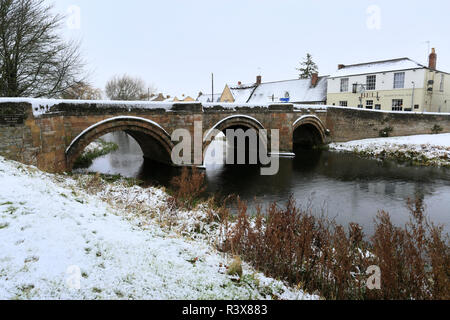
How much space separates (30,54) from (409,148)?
79.1 feet

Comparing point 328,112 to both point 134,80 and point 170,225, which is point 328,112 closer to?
point 170,225

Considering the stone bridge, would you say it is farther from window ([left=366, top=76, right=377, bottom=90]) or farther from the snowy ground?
window ([left=366, top=76, right=377, bottom=90])

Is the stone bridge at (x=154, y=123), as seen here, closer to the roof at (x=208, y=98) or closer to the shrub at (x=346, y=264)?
the shrub at (x=346, y=264)

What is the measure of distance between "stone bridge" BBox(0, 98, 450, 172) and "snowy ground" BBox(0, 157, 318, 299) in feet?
14.1

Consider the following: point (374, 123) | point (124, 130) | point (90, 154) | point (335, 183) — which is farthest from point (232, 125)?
point (374, 123)

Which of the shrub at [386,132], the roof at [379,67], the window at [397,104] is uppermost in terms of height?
the roof at [379,67]

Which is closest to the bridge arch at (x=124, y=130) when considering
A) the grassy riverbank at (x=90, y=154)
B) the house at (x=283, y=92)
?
the grassy riverbank at (x=90, y=154)

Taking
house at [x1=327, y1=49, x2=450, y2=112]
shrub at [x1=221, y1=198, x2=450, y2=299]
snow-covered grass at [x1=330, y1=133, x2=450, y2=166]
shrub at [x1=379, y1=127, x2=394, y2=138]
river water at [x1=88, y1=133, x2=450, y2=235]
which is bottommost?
river water at [x1=88, y1=133, x2=450, y2=235]

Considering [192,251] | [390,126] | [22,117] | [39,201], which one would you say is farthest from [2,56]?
[390,126]

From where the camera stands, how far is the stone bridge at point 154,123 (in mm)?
9047

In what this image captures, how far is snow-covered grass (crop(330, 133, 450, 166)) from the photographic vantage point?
18758 mm

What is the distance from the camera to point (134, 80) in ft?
189

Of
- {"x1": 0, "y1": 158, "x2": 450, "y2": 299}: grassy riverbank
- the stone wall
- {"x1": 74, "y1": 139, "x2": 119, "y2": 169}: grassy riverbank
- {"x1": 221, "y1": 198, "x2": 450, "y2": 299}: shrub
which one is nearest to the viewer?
{"x1": 0, "y1": 158, "x2": 450, "y2": 299}: grassy riverbank

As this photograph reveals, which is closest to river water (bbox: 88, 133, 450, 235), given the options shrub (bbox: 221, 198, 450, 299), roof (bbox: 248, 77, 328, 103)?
shrub (bbox: 221, 198, 450, 299)
